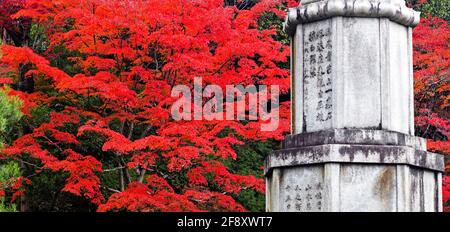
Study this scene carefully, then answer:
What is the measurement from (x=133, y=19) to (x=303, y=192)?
6.04 meters

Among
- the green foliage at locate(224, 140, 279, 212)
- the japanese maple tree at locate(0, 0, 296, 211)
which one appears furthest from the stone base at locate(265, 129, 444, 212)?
the green foliage at locate(224, 140, 279, 212)

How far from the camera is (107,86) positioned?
12906mm

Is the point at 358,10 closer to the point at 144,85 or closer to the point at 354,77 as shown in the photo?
the point at 354,77

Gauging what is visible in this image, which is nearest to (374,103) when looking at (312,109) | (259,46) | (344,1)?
(312,109)

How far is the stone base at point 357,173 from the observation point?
321 inches

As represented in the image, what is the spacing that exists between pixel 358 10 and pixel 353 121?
1.38 metres

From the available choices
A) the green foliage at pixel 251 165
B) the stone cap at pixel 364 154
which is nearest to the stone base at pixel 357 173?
the stone cap at pixel 364 154

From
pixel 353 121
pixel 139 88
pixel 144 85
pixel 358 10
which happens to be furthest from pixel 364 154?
pixel 139 88

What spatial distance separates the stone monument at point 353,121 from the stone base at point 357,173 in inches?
0.5

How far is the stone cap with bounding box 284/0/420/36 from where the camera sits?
859 cm

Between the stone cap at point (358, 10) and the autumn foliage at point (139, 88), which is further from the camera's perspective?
the autumn foliage at point (139, 88)

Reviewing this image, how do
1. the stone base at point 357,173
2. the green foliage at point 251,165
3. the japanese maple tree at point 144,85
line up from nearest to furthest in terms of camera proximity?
the stone base at point 357,173
the japanese maple tree at point 144,85
the green foliage at point 251,165

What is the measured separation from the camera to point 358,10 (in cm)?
859

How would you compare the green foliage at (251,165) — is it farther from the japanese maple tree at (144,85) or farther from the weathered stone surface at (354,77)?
the weathered stone surface at (354,77)
